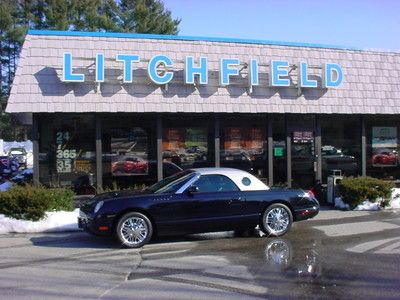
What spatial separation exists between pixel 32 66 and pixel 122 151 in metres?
3.12

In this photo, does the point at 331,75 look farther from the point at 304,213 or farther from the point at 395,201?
the point at 304,213

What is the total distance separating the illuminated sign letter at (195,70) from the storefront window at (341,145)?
411 cm

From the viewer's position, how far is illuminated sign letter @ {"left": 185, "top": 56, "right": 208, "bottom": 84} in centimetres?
1323

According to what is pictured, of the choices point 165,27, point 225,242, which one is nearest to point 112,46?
point 225,242

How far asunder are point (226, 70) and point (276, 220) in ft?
16.4

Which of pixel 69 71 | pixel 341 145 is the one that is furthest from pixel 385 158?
A: pixel 69 71

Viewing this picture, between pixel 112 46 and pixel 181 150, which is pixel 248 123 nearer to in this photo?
pixel 181 150

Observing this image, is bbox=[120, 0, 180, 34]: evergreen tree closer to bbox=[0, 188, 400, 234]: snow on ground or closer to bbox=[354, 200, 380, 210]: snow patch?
bbox=[354, 200, 380, 210]: snow patch

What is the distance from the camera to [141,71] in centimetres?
1320

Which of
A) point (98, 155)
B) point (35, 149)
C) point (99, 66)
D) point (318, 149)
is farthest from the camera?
point (318, 149)

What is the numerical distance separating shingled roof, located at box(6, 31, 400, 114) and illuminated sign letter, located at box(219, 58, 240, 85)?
327 millimetres

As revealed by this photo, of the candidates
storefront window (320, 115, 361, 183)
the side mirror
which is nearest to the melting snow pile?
storefront window (320, 115, 361, 183)

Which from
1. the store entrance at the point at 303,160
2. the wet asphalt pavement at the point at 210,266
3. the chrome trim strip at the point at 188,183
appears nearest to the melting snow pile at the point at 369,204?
the store entrance at the point at 303,160

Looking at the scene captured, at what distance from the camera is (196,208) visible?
30.9ft
